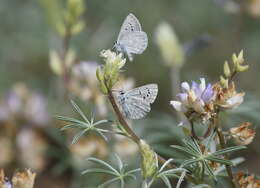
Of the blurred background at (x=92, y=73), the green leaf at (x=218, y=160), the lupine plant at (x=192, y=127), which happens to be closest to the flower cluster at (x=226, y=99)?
the lupine plant at (x=192, y=127)

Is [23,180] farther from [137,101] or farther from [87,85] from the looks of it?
[87,85]

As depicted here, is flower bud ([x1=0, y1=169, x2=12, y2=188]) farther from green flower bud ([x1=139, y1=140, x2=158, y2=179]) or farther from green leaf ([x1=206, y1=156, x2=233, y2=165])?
green leaf ([x1=206, y1=156, x2=233, y2=165])

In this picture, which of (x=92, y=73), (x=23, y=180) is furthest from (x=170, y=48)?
(x=23, y=180)

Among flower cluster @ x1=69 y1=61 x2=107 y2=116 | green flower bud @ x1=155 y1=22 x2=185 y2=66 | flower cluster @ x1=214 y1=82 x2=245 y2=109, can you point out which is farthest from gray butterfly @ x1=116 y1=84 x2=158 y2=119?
green flower bud @ x1=155 y1=22 x2=185 y2=66

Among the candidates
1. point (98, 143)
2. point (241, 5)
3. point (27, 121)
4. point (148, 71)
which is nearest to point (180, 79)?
point (148, 71)

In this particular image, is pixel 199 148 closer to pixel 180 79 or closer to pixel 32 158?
pixel 32 158

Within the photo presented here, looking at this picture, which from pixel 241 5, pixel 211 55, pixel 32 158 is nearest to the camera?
pixel 32 158
